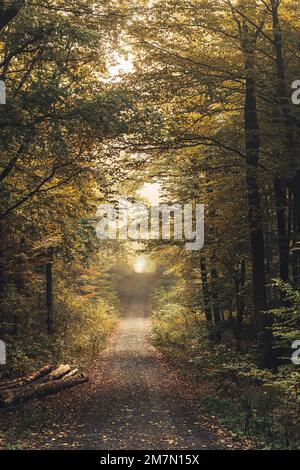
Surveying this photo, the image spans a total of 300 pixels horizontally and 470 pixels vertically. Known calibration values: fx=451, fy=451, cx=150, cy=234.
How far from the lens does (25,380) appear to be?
13461 millimetres

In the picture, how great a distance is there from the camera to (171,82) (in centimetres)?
1304

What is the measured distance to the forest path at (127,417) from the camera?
859 centimetres

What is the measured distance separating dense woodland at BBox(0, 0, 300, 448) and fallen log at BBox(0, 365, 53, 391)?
3.78 ft

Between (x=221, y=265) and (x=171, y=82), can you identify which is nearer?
(x=171, y=82)

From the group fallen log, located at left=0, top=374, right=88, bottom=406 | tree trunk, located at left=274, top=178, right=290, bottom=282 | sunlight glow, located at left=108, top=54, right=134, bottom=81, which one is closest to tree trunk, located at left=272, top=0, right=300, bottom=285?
tree trunk, located at left=274, top=178, right=290, bottom=282

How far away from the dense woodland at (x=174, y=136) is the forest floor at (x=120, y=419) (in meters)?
0.80

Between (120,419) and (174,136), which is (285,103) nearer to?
(174,136)

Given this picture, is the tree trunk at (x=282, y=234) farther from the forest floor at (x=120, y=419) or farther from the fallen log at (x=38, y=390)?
the fallen log at (x=38, y=390)

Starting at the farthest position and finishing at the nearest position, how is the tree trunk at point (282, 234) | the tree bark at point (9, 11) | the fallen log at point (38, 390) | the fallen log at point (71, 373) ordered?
the fallen log at point (71, 373) < the tree trunk at point (282, 234) < the fallen log at point (38, 390) < the tree bark at point (9, 11)

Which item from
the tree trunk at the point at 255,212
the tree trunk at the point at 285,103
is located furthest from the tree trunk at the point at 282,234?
the tree trunk at the point at 285,103
